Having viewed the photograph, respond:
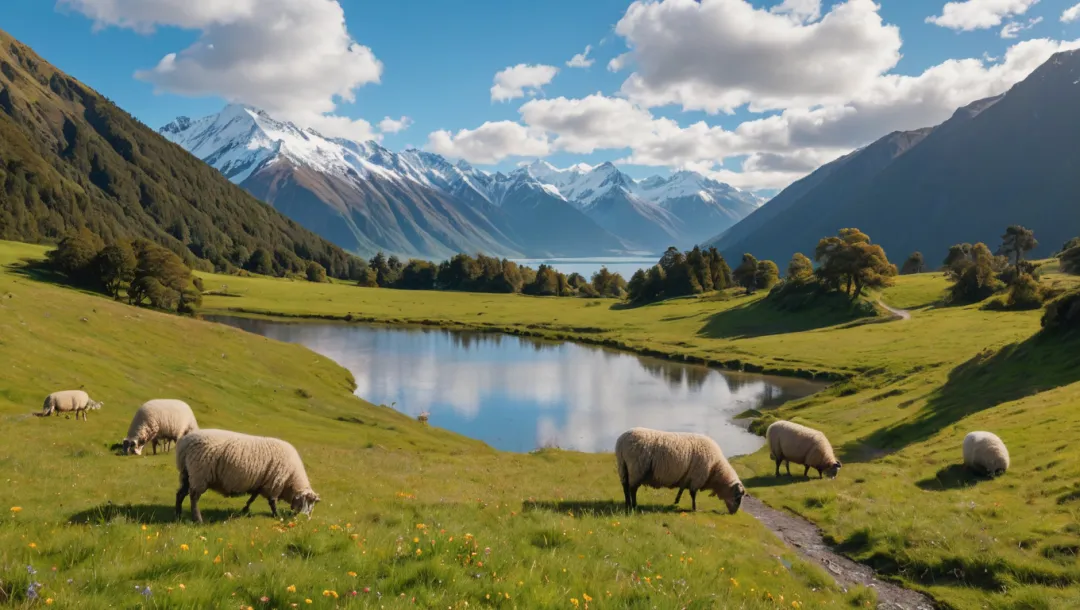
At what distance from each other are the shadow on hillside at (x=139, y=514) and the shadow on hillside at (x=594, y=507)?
765 centimetres

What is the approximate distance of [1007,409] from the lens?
31.5 metres

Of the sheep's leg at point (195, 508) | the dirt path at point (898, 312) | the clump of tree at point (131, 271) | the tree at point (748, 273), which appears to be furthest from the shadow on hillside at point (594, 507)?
the tree at point (748, 273)

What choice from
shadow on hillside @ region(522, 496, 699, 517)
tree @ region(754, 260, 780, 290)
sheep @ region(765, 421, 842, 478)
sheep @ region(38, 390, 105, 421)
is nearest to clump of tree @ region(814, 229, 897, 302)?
tree @ region(754, 260, 780, 290)

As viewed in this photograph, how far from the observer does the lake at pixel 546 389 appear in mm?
53719

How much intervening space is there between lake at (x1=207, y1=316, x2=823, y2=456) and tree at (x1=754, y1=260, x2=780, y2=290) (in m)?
69.8

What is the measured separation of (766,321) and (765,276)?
44031mm

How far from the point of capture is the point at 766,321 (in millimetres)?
111000

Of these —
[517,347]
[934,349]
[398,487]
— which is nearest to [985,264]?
[934,349]

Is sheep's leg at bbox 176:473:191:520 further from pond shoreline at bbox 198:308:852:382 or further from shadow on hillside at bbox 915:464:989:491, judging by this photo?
pond shoreline at bbox 198:308:852:382

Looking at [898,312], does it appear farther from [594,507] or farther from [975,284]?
[594,507]

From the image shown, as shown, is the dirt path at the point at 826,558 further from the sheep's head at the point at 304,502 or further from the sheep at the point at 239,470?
the sheep at the point at 239,470

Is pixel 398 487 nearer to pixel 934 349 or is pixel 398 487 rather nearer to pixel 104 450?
pixel 104 450

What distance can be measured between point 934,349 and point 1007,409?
41.1 meters

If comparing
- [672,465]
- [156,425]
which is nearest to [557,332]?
[156,425]
